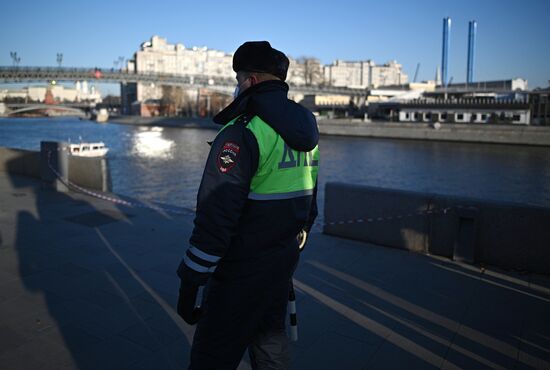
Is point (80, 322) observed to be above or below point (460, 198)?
below

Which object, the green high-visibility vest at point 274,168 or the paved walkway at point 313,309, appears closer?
the green high-visibility vest at point 274,168

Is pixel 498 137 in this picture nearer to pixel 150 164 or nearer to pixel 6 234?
pixel 150 164

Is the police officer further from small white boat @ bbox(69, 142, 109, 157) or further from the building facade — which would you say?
the building facade

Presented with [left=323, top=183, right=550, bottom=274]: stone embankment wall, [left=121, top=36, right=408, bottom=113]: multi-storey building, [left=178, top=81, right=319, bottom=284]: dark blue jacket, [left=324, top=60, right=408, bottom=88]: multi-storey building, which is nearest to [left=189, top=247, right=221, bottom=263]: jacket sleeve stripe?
[left=178, top=81, right=319, bottom=284]: dark blue jacket

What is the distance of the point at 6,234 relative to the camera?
17.7 ft

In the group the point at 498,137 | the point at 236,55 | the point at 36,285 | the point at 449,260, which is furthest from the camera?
the point at 498,137

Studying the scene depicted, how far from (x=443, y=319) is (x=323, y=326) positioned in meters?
0.88

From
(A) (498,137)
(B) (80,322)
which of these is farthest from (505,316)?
(A) (498,137)

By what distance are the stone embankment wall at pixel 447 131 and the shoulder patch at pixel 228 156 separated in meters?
42.2

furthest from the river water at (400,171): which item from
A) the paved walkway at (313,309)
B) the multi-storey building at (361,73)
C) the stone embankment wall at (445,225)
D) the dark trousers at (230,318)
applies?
the multi-storey building at (361,73)

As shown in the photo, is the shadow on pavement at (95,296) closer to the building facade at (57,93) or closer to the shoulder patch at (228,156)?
the shoulder patch at (228,156)

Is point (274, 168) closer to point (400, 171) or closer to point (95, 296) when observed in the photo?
point (95, 296)

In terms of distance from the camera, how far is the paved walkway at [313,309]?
9.10ft

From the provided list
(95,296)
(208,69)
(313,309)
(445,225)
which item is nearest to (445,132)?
(445,225)
